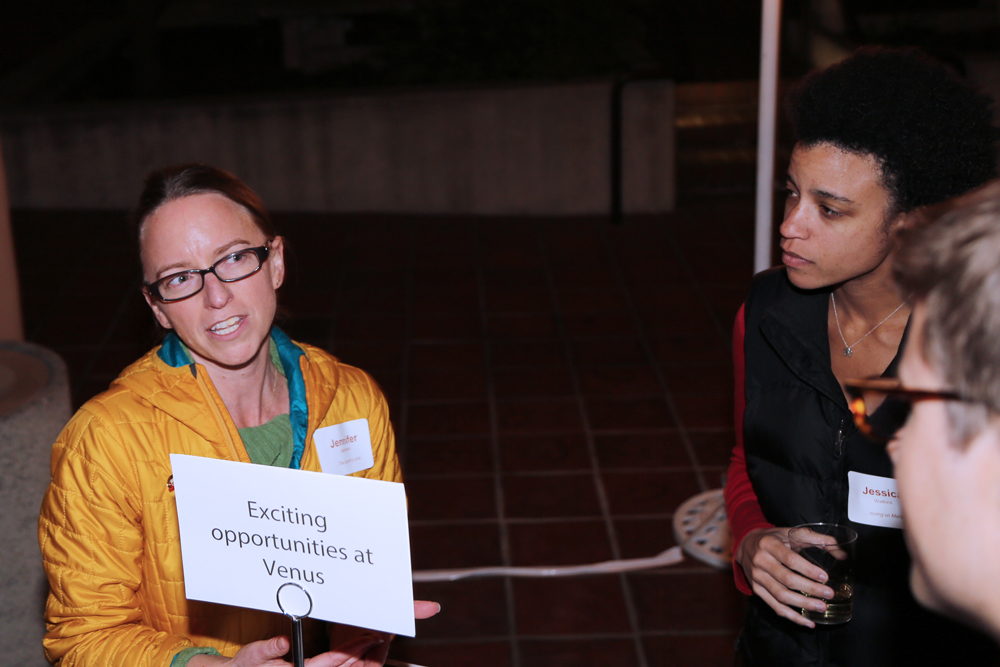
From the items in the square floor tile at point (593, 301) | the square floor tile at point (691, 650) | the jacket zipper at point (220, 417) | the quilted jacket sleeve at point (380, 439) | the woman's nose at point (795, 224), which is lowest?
the square floor tile at point (691, 650)

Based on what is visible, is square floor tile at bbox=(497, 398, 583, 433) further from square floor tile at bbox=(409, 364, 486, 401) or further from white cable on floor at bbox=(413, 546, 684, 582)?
white cable on floor at bbox=(413, 546, 684, 582)

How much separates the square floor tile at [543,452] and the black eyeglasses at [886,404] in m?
3.47

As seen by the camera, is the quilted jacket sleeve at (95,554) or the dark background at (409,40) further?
the dark background at (409,40)

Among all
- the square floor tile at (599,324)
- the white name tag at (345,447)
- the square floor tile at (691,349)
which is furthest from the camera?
the square floor tile at (599,324)

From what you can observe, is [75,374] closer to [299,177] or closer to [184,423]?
[299,177]

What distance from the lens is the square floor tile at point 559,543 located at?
404cm

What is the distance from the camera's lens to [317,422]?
79.8 inches

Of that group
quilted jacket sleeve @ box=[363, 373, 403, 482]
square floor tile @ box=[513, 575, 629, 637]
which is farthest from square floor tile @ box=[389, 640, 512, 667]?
quilted jacket sleeve @ box=[363, 373, 403, 482]

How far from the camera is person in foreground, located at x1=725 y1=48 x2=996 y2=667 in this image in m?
1.79

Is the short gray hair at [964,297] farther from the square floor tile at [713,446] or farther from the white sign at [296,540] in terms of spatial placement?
the square floor tile at [713,446]

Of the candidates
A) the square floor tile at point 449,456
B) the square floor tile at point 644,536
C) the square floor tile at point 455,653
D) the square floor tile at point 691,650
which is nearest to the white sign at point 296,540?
the square floor tile at point 455,653

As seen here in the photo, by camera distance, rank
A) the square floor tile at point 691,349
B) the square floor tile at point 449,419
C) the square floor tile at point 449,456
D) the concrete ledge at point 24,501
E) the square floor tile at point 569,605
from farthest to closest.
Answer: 1. the square floor tile at point 691,349
2. the square floor tile at point 449,419
3. the square floor tile at point 449,456
4. the square floor tile at point 569,605
5. the concrete ledge at point 24,501

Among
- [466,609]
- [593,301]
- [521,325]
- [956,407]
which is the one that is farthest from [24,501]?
[593,301]

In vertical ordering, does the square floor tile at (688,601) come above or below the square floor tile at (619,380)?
below
